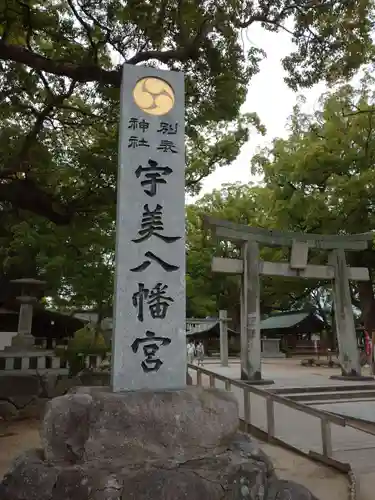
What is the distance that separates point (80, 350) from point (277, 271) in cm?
595

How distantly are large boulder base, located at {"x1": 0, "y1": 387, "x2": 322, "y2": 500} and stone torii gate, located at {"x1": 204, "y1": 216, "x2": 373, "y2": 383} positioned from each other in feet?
26.3

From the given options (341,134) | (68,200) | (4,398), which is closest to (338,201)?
(341,134)

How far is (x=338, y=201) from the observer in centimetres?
1773

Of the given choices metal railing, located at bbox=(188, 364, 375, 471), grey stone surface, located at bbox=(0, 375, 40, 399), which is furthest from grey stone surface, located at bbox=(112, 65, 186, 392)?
grey stone surface, located at bbox=(0, 375, 40, 399)

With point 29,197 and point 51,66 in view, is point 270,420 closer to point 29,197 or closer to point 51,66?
point 29,197

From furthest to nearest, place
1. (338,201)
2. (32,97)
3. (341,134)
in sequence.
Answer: (338,201) < (341,134) < (32,97)

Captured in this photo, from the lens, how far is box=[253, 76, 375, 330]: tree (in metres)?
16.3

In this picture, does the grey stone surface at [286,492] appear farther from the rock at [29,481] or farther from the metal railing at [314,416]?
the metal railing at [314,416]

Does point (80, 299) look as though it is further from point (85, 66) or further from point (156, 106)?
point (156, 106)

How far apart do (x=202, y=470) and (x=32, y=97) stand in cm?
905

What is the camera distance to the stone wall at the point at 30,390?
8.45 meters

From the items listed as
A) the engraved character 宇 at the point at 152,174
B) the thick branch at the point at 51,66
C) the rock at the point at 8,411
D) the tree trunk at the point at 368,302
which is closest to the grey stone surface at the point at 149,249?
the engraved character 宇 at the point at 152,174

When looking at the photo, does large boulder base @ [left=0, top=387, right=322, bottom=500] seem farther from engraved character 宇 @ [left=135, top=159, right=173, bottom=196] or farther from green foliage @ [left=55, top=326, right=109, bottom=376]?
green foliage @ [left=55, top=326, right=109, bottom=376]

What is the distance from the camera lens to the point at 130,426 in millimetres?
3305
